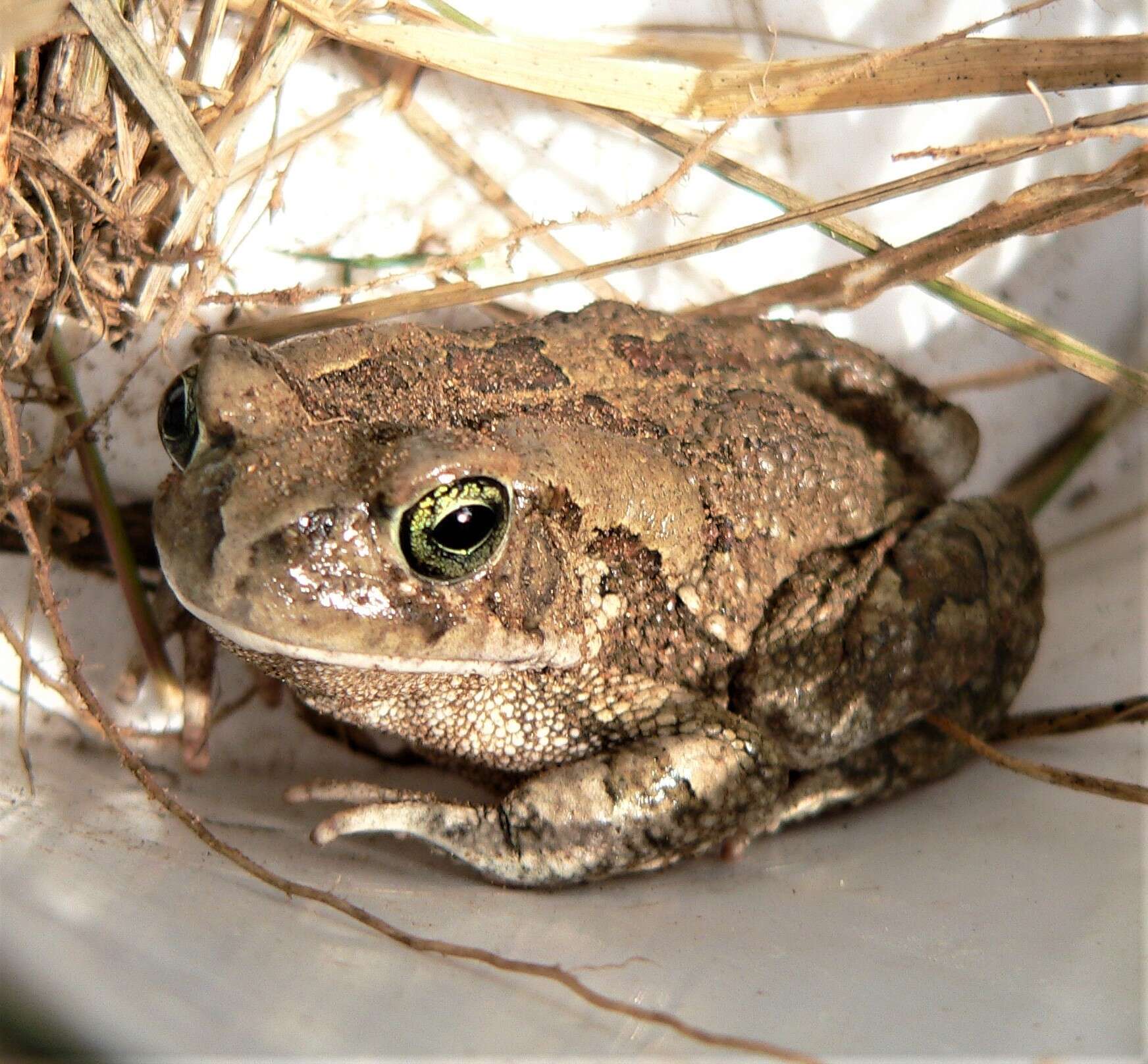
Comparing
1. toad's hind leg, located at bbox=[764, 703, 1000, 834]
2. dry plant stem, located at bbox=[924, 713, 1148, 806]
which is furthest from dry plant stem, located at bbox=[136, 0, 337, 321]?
dry plant stem, located at bbox=[924, 713, 1148, 806]

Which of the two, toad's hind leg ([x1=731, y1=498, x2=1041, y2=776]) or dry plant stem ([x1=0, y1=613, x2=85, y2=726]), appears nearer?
dry plant stem ([x1=0, y1=613, x2=85, y2=726])

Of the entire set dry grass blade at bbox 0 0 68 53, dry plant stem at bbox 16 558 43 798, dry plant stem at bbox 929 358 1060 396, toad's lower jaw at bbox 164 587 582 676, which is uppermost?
dry grass blade at bbox 0 0 68 53

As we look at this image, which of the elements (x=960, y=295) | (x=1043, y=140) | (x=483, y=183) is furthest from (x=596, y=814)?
(x=483, y=183)

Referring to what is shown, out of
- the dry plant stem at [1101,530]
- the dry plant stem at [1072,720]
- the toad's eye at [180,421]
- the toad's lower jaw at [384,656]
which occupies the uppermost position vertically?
the toad's eye at [180,421]

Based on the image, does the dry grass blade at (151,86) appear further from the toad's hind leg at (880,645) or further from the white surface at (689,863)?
the toad's hind leg at (880,645)

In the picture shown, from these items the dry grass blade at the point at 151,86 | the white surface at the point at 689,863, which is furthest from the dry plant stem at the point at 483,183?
the dry grass blade at the point at 151,86

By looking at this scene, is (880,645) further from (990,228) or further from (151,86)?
(151,86)

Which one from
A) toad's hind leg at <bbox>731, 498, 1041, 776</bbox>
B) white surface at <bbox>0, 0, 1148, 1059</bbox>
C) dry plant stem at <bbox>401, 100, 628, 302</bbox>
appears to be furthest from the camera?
dry plant stem at <bbox>401, 100, 628, 302</bbox>

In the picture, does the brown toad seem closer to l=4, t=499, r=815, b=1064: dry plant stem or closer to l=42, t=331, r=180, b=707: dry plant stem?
l=4, t=499, r=815, b=1064: dry plant stem
